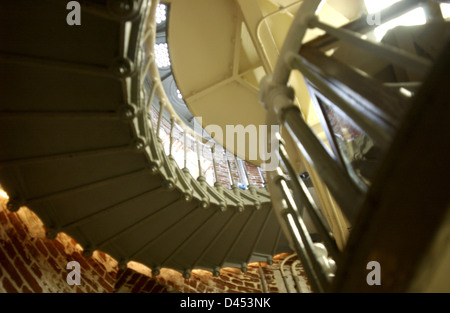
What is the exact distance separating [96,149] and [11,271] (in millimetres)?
1479

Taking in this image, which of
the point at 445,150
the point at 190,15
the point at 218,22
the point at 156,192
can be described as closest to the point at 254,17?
the point at 218,22

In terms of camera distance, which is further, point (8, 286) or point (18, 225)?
point (18, 225)

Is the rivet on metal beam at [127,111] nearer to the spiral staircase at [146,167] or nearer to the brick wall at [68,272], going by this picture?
the spiral staircase at [146,167]

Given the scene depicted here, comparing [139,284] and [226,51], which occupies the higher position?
[226,51]

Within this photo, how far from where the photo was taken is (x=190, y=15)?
508 centimetres

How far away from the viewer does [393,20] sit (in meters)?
3.65

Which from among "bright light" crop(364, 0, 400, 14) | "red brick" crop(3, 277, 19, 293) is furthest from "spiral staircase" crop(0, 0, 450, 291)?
"bright light" crop(364, 0, 400, 14)

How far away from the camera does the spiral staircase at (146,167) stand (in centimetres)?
88

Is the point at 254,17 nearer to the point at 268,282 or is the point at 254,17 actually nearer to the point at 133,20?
the point at 133,20

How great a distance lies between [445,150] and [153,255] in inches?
179

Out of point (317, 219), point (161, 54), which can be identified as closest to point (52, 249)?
point (317, 219)

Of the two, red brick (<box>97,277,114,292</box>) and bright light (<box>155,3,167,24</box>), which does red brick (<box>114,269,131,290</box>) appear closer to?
red brick (<box>97,277,114,292</box>)

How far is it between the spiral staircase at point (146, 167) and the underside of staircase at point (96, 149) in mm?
12

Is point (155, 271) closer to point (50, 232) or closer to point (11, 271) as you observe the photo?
point (50, 232)
